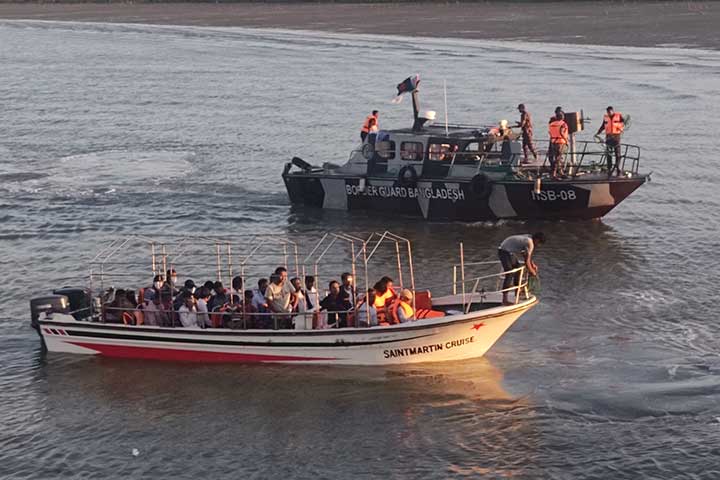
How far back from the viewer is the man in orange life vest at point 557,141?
31250 millimetres

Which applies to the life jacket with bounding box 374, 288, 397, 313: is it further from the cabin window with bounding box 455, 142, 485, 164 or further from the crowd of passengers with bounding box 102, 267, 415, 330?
the cabin window with bounding box 455, 142, 485, 164

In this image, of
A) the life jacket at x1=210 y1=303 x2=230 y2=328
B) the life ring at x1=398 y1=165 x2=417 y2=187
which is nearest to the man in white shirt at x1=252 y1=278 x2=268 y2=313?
the life jacket at x1=210 y1=303 x2=230 y2=328

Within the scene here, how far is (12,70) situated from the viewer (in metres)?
72.6

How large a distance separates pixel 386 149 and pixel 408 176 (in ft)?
3.82

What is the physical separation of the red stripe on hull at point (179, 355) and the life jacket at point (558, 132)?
39.7 ft

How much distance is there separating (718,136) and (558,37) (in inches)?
1274

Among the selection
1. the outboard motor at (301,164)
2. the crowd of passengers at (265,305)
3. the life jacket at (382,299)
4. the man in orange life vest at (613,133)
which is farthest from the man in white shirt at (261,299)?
the outboard motor at (301,164)

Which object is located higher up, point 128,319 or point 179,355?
point 128,319

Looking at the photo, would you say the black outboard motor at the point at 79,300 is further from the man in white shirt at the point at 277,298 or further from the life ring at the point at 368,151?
the life ring at the point at 368,151

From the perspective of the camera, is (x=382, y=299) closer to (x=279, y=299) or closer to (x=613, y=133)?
(x=279, y=299)

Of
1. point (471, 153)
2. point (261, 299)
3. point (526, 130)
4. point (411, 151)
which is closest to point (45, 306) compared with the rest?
point (261, 299)

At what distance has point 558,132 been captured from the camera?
3125 cm

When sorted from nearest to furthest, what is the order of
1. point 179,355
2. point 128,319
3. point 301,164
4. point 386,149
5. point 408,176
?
1. point 179,355
2. point 128,319
3. point 408,176
4. point 386,149
5. point 301,164

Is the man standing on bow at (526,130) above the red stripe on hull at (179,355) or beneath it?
above
